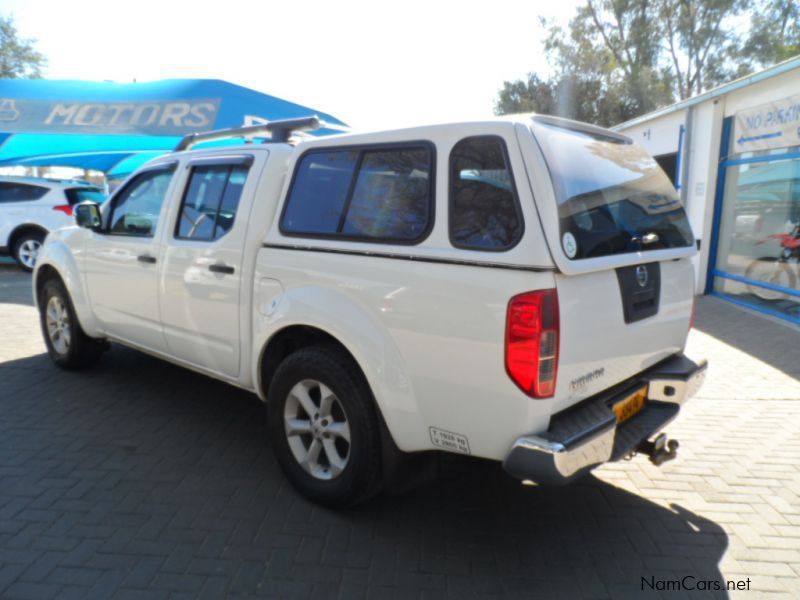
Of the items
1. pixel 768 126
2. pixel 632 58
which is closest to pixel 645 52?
pixel 632 58

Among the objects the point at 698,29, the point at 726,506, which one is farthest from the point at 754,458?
the point at 698,29

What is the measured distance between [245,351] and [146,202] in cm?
165

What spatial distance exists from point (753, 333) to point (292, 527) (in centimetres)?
643

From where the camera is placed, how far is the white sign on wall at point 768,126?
7.30 metres

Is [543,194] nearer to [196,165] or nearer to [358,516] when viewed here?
[358,516]

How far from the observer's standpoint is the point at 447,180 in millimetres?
2482

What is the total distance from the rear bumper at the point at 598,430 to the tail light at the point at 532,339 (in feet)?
0.67

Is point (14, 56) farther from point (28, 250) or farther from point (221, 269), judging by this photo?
point (221, 269)

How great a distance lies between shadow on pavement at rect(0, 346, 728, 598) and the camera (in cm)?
249

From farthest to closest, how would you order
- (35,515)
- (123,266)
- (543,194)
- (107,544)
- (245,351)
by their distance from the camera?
(123,266)
(245,351)
(35,515)
(107,544)
(543,194)

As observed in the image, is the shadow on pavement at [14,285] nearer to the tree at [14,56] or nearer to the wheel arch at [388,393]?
the wheel arch at [388,393]
